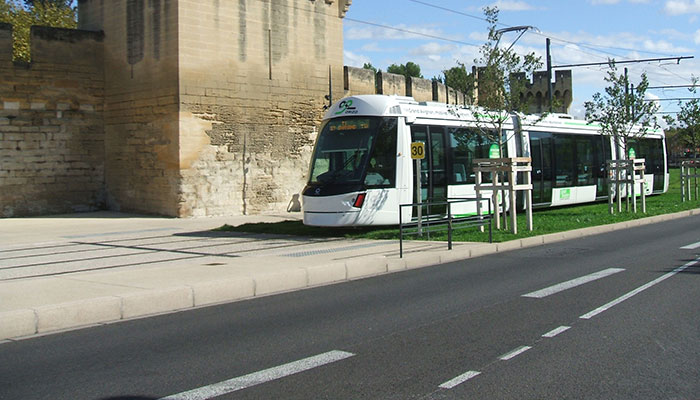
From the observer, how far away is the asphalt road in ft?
17.5

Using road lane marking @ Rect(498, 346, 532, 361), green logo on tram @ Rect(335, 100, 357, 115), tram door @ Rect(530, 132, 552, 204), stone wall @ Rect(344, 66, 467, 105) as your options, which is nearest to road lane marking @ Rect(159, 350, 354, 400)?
road lane marking @ Rect(498, 346, 532, 361)

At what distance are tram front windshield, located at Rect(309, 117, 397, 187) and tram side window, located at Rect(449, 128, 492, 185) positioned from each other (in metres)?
2.45

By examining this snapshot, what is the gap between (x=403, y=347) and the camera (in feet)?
21.7

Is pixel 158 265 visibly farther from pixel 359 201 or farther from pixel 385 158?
pixel 385 158

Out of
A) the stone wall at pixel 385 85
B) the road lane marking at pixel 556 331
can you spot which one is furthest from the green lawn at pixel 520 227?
the road lane marking at pixel 556 331

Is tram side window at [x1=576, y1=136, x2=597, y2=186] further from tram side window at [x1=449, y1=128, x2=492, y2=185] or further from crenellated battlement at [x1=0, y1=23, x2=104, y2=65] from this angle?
crenellated battlement at [x1=0, y1=23, x2=104, y2=65]

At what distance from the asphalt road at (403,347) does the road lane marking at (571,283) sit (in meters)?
0.03

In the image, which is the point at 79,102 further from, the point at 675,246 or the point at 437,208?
the point at 675,246

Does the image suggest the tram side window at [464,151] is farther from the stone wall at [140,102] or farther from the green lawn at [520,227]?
the stone wall at [140,102]

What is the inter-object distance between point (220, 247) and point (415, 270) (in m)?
5.14

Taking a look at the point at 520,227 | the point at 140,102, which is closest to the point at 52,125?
the point at 140,102

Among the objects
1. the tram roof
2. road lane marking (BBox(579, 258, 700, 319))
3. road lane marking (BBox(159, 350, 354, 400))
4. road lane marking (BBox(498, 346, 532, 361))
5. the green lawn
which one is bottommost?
road lane marking (BBox(159, 350, 354, 400))

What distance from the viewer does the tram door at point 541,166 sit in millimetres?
23391

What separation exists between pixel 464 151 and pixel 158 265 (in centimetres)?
985
